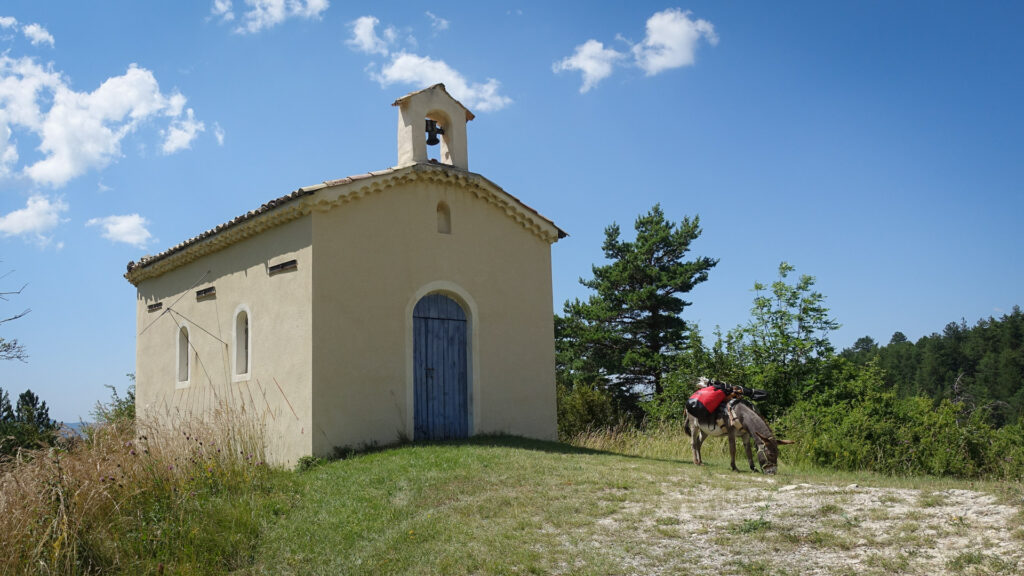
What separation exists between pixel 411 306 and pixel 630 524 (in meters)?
7.14

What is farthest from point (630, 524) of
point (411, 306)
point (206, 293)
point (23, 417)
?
point (23, 417)

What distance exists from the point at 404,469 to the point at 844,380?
11475mm

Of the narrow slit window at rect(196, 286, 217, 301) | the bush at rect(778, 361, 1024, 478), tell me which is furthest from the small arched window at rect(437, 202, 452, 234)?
the bush at rect(778, 361, 1024, 478)

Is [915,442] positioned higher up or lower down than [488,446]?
lower down

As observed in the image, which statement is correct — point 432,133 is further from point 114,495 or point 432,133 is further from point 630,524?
point 630,524

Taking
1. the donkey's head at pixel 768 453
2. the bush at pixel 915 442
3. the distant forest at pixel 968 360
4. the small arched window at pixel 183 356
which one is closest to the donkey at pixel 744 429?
the donkey's head at pixel 768 453

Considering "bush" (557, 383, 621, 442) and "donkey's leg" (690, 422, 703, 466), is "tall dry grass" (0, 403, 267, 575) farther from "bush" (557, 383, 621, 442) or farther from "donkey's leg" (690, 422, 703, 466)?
"bush" (557, 383, 621, 442)

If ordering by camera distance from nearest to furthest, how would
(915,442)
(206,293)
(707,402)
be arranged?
(707,402), (915,442), (206,293)

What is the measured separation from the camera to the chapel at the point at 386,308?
42.4ft

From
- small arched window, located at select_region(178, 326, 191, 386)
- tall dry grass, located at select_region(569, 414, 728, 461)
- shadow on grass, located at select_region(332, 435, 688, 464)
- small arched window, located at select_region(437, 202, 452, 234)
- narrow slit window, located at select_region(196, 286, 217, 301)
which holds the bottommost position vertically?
tall dry grass, located at select_region(569, 414, 728, 461)

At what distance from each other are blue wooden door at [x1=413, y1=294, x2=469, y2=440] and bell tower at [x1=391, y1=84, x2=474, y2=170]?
2.93 meters

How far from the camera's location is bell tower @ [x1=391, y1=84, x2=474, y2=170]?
→ 14.9 meters

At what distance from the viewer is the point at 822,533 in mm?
6910

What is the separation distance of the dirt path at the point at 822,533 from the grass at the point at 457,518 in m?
0.02
